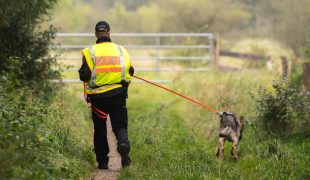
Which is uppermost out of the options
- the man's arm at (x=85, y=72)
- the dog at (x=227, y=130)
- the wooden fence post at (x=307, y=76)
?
the man's arm at (x=85, y=72)

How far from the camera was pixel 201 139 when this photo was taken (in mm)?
10664

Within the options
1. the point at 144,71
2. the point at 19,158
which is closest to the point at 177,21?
the point at 144,71

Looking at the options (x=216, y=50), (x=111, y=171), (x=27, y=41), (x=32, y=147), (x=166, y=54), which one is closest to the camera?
(x=32, y=147)

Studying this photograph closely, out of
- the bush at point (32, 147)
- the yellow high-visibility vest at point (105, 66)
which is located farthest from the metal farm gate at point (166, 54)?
the yellow high-visibility vest at point (105, 66)

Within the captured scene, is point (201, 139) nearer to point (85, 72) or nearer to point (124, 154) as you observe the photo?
point (124, 154)

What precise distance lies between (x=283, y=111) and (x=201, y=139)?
5.03 feet

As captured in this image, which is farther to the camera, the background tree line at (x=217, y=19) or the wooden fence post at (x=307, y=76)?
the background tree line at (x=217, y=19)

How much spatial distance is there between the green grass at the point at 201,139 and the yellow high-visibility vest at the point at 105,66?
1.14 metres

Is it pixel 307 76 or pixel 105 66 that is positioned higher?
pixel 105 66

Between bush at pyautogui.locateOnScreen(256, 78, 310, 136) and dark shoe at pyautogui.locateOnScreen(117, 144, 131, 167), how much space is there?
278 cm

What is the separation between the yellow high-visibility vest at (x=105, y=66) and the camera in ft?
25.6

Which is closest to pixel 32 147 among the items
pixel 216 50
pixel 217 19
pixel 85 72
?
pixel 85 72

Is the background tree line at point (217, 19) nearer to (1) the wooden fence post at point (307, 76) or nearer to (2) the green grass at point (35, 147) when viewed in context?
(1) the wooden fence post at point (307, 76)

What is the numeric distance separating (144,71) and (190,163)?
43.1 ft
